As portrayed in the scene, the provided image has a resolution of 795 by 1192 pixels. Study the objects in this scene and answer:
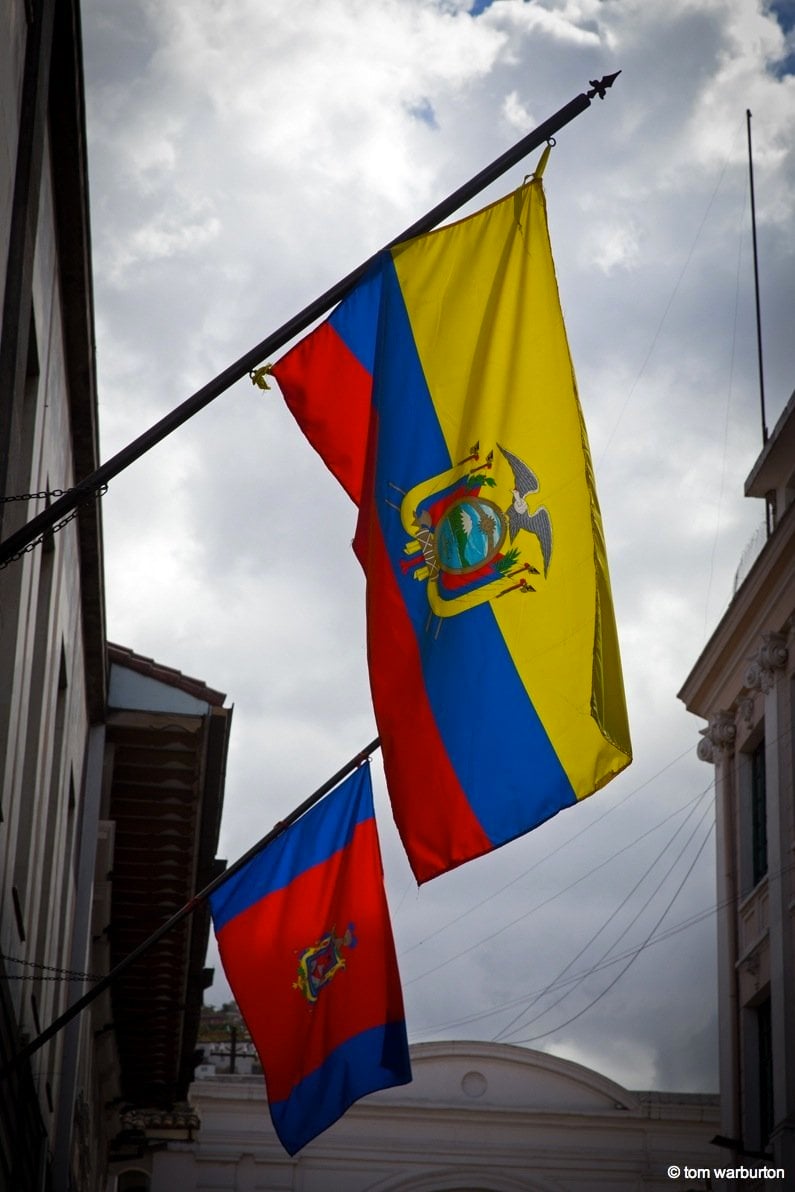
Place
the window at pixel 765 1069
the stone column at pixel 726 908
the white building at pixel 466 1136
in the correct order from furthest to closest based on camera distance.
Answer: the white building at pixel 466 1136
the stone column at pixel 726 908
the window at pixel 765 1069

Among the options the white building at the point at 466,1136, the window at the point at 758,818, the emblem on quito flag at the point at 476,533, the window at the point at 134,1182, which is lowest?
the window at the point at 134,1182

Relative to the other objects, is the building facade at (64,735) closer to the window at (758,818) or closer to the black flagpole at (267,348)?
the black flagpole at (267,348)

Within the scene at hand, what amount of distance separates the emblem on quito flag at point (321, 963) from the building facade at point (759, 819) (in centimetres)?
1326

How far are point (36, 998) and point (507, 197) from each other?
8.31 metres

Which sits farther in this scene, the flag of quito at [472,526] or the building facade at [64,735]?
the building facade at [64,735]

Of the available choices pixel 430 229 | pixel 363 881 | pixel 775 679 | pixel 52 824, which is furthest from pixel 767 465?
pixel 430 229

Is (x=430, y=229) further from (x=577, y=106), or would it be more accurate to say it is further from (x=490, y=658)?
(x=490, y=658)

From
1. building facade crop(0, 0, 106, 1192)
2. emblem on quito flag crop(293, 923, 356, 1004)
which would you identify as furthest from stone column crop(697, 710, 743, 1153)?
emblem on quito flag crop(293, 923, 356, 1004)

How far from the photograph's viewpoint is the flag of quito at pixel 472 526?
26.7ft

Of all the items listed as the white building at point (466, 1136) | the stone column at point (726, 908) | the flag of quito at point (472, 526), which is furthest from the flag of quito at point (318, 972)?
the white building at point (466, 1136)

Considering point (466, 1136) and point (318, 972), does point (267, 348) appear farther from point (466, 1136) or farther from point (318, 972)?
point (466, 1136)

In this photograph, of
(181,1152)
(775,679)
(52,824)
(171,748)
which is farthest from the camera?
(181,1152)

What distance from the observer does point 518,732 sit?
27.2 feet

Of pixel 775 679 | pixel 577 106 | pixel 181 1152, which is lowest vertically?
pixel 181 1152
